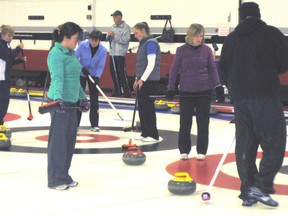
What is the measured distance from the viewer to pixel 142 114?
35.1 feet

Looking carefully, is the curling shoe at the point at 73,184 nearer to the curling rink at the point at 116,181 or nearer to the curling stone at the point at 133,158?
the curling rink at the point at 116,181

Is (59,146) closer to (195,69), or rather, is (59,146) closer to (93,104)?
(195,69)

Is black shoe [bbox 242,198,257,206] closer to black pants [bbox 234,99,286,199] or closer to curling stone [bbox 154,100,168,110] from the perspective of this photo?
black pants [bbox 234,99,286,199]

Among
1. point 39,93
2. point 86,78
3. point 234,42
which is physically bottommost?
point 39,93

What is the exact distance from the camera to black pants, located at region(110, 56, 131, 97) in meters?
17.8

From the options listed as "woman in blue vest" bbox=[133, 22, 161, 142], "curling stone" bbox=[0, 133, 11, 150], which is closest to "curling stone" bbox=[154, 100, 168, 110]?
"woman in blue vest" bbox=[133, 22, 161, 142]

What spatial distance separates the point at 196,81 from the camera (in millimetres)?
8945

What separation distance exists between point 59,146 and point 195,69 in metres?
2.41

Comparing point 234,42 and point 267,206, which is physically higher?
point 234,42

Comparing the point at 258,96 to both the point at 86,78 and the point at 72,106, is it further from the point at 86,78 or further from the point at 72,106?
the point at 86,78

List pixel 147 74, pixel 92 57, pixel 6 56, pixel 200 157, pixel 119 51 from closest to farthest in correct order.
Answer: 1. pixel 200 157
2. pixel 147 74
3. pixel 6 56
4. pixel 92 57
5. pixel 119 51

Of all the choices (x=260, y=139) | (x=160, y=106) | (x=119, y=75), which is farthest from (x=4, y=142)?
(x=119, y=75)

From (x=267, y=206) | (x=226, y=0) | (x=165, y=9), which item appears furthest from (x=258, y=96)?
(x=165, y=9)

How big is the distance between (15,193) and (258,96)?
2.60 m
